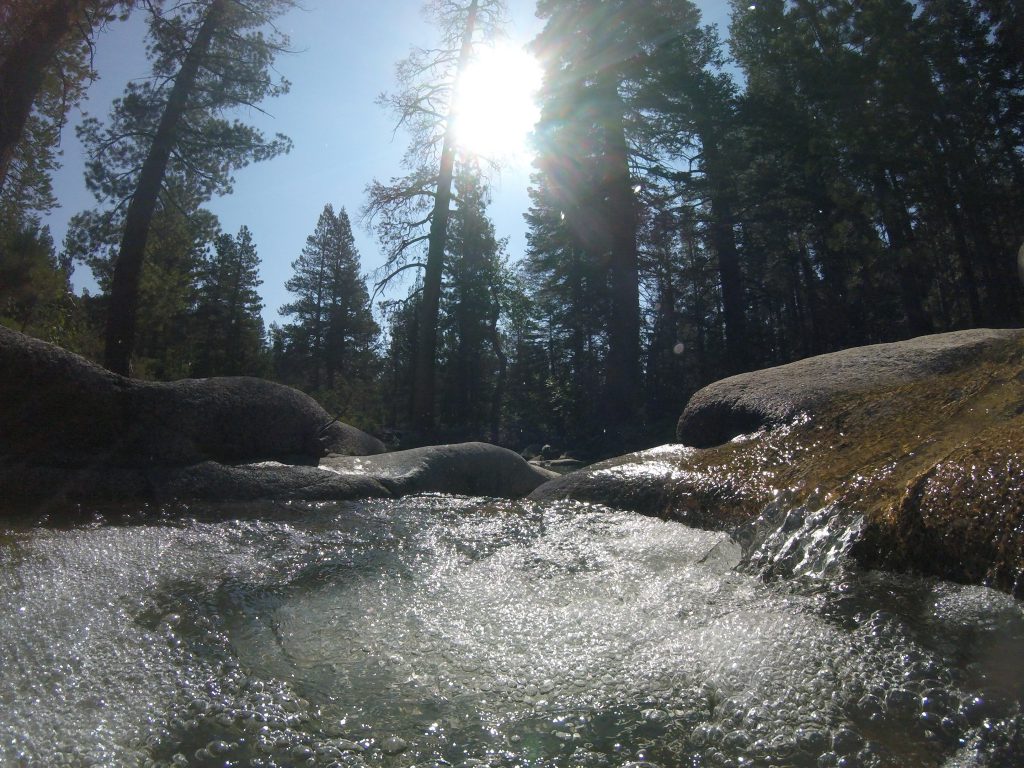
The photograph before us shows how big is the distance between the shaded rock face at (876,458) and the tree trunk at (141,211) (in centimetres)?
878

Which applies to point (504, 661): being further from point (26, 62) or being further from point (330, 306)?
point (330, 306)

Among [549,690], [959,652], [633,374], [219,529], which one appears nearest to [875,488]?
[959,652]

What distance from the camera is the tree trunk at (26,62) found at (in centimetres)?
735

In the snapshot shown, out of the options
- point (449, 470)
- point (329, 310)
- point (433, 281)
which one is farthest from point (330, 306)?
point (449, 470)

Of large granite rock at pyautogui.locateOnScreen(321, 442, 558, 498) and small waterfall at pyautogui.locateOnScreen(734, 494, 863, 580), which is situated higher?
large granite rock at pyautogui.locateOnScreen(321, 442, 558, 498)

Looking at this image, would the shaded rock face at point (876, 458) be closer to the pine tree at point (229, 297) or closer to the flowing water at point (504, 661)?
the flowing water at point (504, 661)

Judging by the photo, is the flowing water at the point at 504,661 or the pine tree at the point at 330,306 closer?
the flowing water at the point at 504,661

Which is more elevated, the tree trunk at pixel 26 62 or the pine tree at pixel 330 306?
the pine tree at pixel 330 306

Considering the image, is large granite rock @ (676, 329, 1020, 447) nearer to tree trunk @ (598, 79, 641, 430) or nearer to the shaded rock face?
the shaded rock face

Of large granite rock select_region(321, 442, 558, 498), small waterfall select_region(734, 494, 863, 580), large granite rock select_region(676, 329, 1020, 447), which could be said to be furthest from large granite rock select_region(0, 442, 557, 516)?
small waterfall select_region(734, 494, 863, 580)

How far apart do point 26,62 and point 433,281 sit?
827 cm

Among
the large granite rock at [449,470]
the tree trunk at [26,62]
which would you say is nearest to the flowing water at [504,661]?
the large granite rock at [449,470]

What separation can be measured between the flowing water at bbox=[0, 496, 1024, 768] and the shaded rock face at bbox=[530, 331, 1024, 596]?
7.0 inches

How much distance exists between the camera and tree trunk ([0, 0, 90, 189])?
7.35 metres
